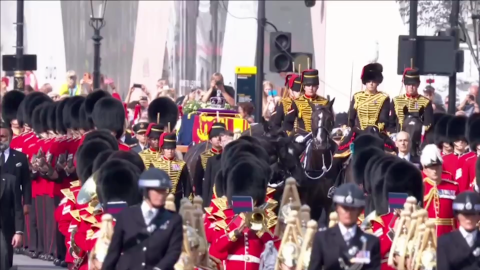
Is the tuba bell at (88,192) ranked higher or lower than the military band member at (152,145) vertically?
lower

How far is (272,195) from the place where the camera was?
549 inches

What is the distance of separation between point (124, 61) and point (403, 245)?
24.4 m

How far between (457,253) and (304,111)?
6.65 m

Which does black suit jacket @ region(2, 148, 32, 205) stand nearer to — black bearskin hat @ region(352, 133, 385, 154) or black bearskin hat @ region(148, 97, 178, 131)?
black bearskin hat @ region(352, 133, 385, 154)

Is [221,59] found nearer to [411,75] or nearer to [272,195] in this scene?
[411,75]

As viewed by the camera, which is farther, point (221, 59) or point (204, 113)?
point (221, 59)

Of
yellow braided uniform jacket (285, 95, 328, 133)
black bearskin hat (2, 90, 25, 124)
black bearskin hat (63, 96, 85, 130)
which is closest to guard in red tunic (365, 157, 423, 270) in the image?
yellow braided uniform jacket (285, 95, 328, 133)

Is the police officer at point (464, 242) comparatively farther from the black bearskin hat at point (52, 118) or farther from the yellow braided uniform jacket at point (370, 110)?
the black bearskin hat at point (52, 118)

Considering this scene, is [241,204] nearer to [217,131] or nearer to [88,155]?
[88,155]

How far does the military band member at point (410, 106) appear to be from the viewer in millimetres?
16516

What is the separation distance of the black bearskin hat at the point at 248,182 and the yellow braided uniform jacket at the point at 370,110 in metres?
4.07

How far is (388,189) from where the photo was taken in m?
12.2

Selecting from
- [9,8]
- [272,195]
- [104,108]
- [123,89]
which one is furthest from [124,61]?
[272,195]

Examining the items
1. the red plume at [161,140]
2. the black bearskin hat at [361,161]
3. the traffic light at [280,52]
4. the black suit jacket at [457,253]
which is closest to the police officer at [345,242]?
the black suit jacket at [457,253]
